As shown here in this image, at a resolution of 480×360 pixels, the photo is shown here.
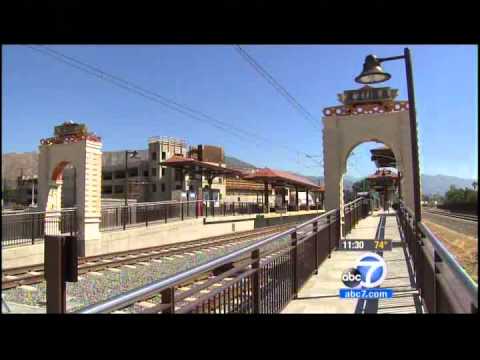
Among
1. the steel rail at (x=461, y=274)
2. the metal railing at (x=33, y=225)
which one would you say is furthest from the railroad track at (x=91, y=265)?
the steel rail at (x=461, y=274)

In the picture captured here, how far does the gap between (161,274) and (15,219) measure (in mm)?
5441

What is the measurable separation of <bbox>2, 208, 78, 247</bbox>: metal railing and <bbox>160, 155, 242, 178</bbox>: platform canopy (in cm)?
778

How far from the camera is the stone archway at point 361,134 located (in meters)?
11.0

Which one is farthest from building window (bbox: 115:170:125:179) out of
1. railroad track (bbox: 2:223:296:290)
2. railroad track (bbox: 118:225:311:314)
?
railroad track (bbox: 118:225:311:314)

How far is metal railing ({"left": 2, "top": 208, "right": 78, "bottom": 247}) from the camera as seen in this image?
41.0 ft

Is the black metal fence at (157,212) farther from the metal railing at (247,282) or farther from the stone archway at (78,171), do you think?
the metal railing at (247,282)

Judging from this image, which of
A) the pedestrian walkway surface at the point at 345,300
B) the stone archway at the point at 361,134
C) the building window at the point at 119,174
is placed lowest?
the pedestrian walkway surface at the point at 345,300

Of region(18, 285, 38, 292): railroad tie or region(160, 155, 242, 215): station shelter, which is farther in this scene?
region(160, 155, 242, 215): station shelter

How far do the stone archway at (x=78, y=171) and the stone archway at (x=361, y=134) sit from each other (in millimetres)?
8312

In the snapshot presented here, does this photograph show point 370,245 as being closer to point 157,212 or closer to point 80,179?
point 80,179

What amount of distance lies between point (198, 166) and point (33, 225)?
11.2 metres

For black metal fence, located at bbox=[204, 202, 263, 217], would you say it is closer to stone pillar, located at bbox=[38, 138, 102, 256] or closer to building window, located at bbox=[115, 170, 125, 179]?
stone pillar, located at bbox=[38, 138, 102, 256]
